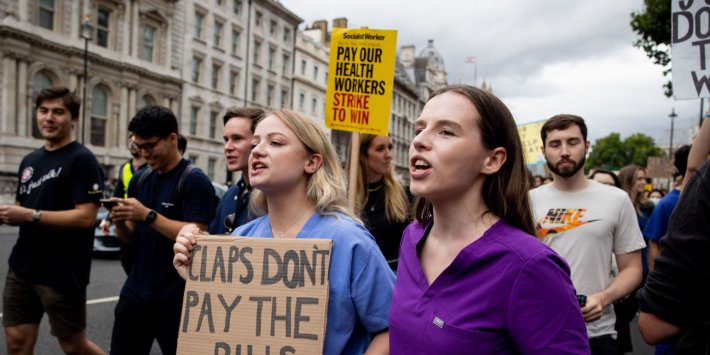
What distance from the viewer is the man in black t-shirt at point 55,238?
11.9 ft

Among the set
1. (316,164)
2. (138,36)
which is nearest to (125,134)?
(138,36)

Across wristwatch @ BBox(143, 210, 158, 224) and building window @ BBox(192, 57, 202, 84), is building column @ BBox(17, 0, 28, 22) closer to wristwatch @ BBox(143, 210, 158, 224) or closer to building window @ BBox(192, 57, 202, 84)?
building window @ BBox(192, 57, 202, 84)

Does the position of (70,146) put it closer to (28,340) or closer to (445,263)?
(28,340)

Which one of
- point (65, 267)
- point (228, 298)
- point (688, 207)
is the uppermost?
point (688, 207)

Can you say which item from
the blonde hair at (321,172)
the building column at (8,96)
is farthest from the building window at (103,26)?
the blonde hair at (321,172)

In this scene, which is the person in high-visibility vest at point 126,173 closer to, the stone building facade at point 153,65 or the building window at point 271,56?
the stone building facade at point 153,65

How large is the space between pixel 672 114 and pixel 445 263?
160 ft

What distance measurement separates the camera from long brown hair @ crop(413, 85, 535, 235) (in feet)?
5.35

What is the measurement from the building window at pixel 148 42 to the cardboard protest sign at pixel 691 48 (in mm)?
31841

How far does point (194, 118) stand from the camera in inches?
1374

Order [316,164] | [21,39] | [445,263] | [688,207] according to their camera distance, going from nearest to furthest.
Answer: [688,207]
[445,263]
[316,164]
[21,39]

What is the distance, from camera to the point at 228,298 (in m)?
1.96

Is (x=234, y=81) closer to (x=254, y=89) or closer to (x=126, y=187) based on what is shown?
(x=254, y=89)

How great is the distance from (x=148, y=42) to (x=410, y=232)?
32841 mm
